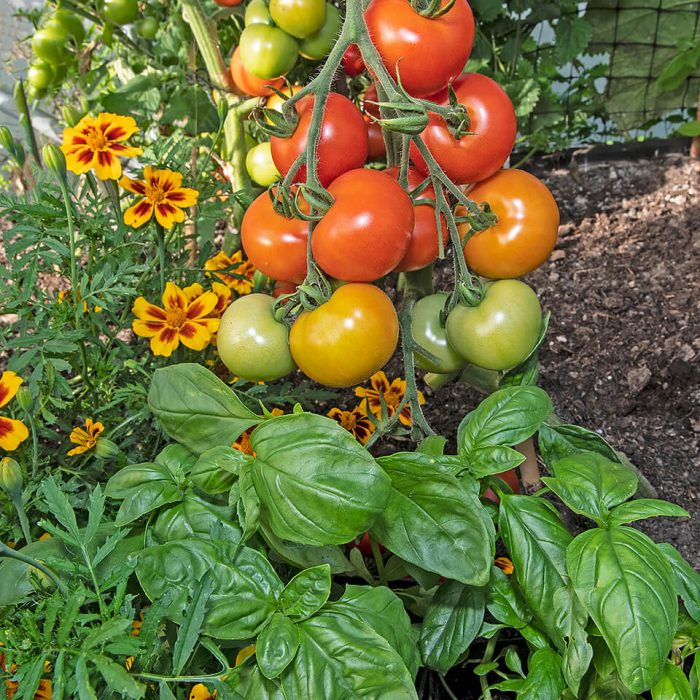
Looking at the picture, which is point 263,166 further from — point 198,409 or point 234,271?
point 198,409

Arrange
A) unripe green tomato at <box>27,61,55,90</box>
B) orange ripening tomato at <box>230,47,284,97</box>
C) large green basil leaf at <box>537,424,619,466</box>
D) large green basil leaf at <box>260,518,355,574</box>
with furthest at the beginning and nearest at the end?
unripe green tomato at <box>27,61,55,90</box>
orange ripening tomato at <box>230,47,284,97</box>
large green basil leaf at <box>537,424,619,466</box>
large green basil leaf at <box>260,518,355,574</box>

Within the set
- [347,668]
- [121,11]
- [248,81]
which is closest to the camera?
[347,668]

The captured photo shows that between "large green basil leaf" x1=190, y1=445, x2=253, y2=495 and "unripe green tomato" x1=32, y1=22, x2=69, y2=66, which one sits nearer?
"large green basil leaf" x1=190, y1=445, x2=253, y2=495

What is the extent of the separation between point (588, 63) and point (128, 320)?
1321mm

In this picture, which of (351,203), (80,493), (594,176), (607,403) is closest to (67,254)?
(80,493)

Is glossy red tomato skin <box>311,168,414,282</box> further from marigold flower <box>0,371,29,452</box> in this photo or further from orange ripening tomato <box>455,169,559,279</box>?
marigold flower <box>0,371,29,452</box>

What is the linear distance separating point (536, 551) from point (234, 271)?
2.12ft

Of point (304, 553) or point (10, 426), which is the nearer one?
point (304, 553)

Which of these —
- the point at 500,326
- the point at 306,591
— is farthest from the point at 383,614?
the point at 500,326

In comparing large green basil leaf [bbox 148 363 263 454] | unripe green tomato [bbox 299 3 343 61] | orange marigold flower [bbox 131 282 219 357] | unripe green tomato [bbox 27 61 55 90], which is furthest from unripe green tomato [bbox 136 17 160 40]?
large green basil leaf [bbox 148 363 263 454]

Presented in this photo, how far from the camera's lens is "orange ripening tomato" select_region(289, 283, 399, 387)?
0.71 m

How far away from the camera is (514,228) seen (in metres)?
0.77

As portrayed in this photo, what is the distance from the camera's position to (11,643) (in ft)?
1.93

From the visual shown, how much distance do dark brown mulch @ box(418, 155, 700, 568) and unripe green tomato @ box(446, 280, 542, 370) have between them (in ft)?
1.09
